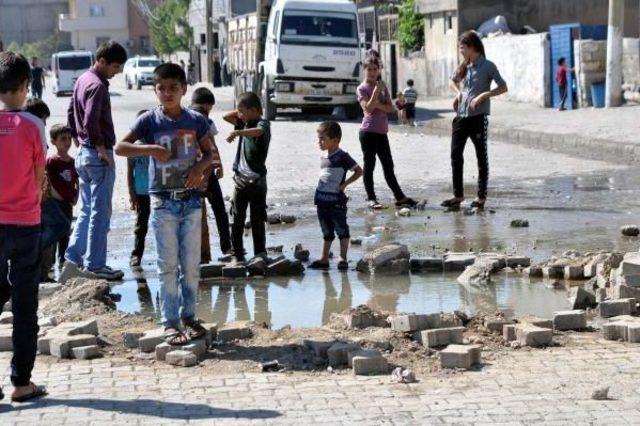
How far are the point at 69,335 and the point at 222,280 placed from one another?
107 inches

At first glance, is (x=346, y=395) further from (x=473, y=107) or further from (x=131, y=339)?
(x=473, y=107)

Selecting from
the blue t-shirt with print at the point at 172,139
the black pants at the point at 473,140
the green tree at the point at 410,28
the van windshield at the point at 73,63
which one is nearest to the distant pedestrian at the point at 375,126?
the black pants at the point at 473,140

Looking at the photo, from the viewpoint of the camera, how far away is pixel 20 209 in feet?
21.1

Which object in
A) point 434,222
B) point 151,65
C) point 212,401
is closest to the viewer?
point 212,401

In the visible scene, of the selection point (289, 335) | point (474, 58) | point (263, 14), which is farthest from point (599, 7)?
point (289, 335)

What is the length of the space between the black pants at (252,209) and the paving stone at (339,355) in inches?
147

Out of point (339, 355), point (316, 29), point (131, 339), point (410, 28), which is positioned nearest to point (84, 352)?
point (131, 339)

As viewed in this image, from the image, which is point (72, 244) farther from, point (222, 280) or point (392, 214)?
point (392, 214)

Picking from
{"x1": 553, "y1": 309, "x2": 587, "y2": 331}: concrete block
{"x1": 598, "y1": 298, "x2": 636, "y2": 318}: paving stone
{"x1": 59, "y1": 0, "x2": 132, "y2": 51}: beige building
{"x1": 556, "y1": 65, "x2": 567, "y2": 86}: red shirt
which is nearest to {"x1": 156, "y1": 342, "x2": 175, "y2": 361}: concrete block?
{"x1": 553, "y1": 309, "x2": 587, "y2": 331}: concrete block

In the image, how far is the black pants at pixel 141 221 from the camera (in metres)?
10.8

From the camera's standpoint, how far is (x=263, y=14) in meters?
36.4

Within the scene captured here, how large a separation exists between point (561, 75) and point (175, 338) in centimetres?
2613

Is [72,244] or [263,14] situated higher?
[263,14]

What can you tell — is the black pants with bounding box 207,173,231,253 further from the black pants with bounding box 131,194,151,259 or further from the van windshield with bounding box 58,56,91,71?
the van windshield with bounding box 58,56,91,71
